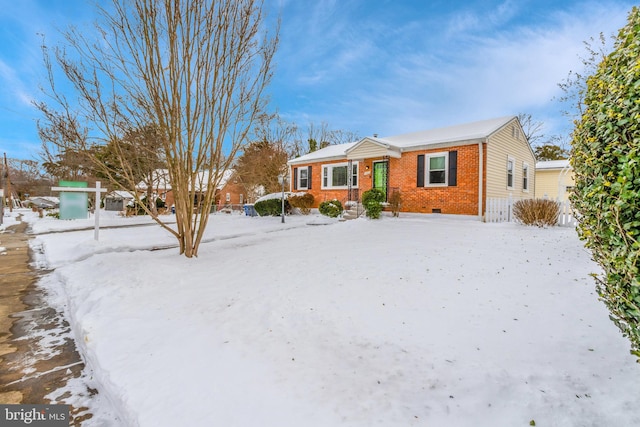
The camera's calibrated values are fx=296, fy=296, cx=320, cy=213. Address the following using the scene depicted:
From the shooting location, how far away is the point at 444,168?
493 inches

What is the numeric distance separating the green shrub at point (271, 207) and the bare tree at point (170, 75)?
10.2m

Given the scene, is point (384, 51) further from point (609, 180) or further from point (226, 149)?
point (609, 180)

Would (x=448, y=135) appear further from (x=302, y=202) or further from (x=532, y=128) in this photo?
(x=532, y=128)

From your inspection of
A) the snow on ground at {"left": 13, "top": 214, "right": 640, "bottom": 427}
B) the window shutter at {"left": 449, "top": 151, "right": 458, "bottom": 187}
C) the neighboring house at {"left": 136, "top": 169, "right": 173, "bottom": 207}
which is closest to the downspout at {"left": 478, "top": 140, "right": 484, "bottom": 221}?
the window shutter at {"left": 449, "top": 151, "right": 458, "bottom": 187}

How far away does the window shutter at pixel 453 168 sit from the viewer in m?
12.2

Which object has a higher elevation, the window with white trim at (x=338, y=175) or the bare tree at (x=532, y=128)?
the bare tree at (x=532, y=128)

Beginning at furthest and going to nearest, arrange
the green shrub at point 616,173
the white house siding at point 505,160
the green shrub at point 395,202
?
the green shrub at point 395,202 → the white house siding at point 505,160 → the green shrub at point 616,173

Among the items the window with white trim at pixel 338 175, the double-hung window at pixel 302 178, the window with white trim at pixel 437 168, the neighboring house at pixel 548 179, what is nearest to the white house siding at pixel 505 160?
the window with white trim at pixel 437 168

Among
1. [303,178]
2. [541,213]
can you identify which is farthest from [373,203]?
[303,178]

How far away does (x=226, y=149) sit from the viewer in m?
6.48

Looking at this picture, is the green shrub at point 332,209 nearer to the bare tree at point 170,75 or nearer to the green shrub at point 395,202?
the green shrub at point 395,202

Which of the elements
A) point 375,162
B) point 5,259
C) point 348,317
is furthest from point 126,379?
point 375,162

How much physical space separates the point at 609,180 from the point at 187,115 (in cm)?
609

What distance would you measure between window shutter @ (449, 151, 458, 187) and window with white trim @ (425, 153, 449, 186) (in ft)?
0.56
